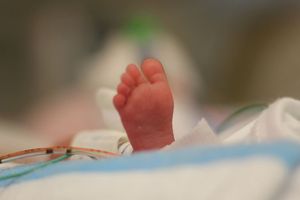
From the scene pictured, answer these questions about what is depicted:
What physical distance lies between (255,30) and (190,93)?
0.22 meters

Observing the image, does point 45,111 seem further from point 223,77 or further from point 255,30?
point 255,30

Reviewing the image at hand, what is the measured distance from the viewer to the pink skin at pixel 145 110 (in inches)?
20.6

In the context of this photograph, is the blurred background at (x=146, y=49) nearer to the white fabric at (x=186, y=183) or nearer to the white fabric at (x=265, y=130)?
the white fabric at (x=265, y=130)

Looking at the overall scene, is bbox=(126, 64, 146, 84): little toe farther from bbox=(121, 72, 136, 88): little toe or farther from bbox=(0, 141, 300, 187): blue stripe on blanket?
bbox=(0, 141, 300, 187): blue stripe on blanket

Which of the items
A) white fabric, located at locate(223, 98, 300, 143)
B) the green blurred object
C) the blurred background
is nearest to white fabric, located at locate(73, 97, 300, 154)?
white fabric, located at locate(223, 98, 300, 143)

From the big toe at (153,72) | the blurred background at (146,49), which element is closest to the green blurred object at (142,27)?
the blurred background at (146,49)

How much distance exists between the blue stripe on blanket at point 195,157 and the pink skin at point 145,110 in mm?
147

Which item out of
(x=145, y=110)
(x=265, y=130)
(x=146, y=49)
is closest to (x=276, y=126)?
(x=265, y=130)

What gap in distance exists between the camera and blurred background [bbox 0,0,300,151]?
0.93 meters

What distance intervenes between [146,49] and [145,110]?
489 millimetres

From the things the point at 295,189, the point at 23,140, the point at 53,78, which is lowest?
the point at 295,189

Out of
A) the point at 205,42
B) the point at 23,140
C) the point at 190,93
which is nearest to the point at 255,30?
the point at 205,42

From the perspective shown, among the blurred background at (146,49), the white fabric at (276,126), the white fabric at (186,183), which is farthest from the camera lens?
the blurred background at (146,49)

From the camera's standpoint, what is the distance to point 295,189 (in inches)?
12.7
